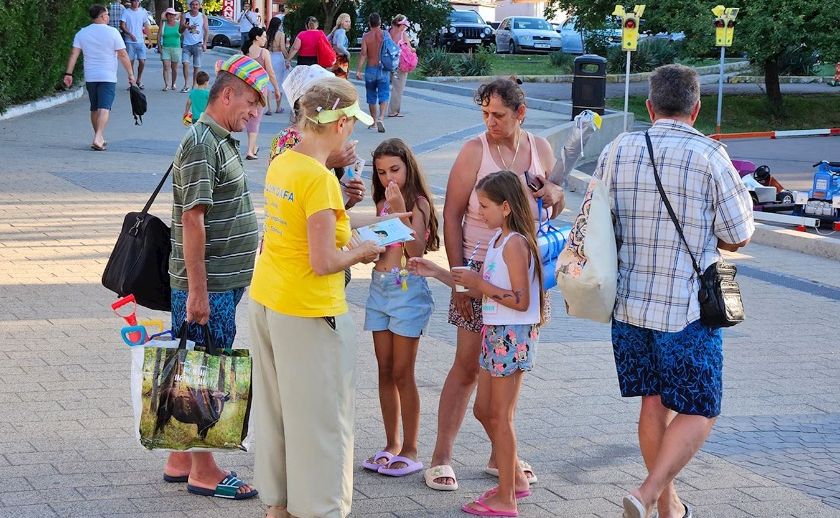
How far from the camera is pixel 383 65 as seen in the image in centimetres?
1922

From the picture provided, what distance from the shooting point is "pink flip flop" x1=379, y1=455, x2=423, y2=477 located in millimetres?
5158

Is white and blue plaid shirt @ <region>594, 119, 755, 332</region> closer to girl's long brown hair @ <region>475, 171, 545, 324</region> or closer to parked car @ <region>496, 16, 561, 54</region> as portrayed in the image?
girl's long brown hair @ <region>475, 171, 545, 324</region>

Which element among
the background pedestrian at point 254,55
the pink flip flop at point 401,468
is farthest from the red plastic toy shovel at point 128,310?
the background pedestrian at point 254,55

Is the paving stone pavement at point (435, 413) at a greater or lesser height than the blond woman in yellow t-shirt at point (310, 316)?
lesser

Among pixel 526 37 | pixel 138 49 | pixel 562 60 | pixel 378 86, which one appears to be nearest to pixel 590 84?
pixel 378 86

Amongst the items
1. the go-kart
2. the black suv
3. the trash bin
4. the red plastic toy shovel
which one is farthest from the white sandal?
the black suv

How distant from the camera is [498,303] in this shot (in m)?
4.74

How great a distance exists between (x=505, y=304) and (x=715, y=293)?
2.77ft

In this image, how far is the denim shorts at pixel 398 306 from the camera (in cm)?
502

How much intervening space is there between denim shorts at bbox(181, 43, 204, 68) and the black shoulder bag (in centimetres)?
2196

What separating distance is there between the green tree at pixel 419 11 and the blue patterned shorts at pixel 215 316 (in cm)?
3377

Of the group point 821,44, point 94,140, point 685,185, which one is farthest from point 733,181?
point 821,44

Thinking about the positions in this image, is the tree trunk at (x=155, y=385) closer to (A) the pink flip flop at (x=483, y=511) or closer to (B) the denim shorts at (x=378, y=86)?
(A) the pink flip flop at (x=483, y=511)

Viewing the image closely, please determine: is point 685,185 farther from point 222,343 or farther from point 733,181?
point 222,343
